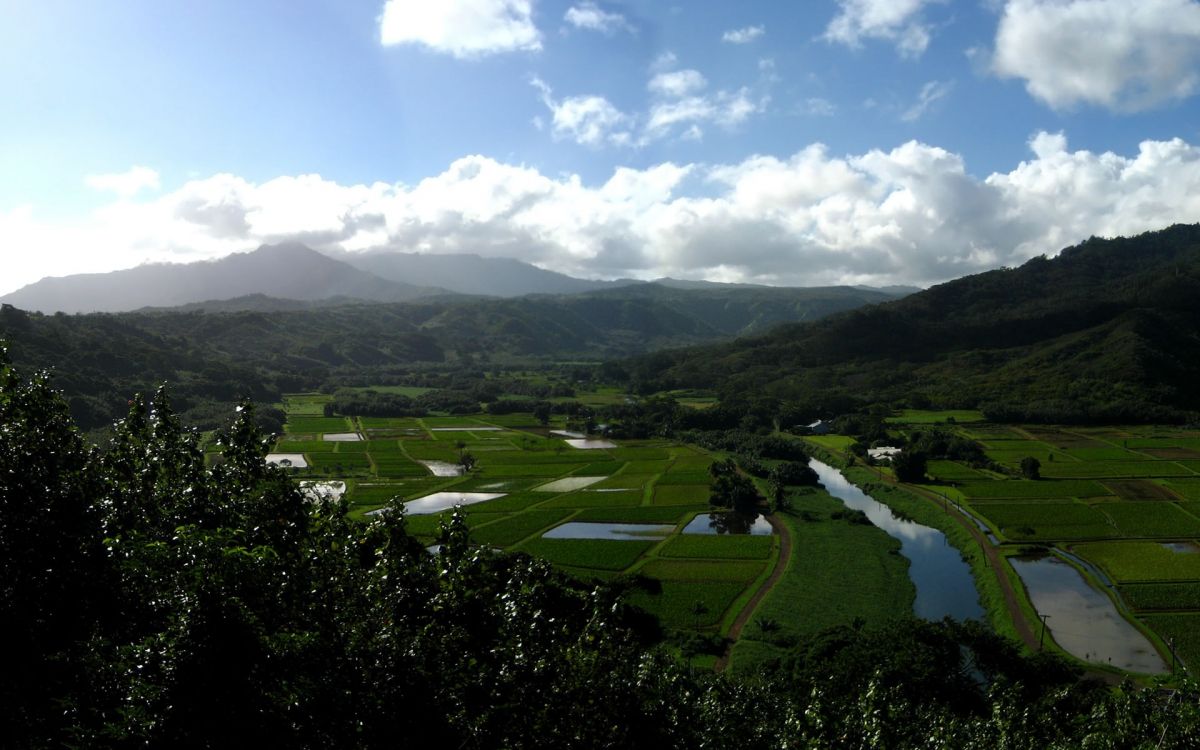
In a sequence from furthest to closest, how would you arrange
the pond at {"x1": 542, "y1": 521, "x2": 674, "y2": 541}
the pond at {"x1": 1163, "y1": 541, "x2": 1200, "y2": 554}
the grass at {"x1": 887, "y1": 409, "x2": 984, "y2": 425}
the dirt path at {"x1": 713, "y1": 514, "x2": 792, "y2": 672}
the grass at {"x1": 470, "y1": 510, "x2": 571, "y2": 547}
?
the grass at {"x1": 887, "y1": 409, "x2": 984, "y2": 425} < the pond at {"x1": 542, "y1": 521, "x2": 674, "y2": 541} < the grass at {"x1": 470, "y1": 510, "x2": 571, "y2": 547} < the pond at {"x1": 1163, "y1": 541, "x2": 1200, "y2": 554} < the dirt path at {"x1": 713, "y1": 514, "x2": 792, "y2": 672}

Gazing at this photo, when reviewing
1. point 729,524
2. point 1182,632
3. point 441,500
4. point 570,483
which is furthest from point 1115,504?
point 441,500

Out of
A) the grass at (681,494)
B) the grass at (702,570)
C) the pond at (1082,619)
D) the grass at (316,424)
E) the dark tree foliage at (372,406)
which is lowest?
the pond at (1082,619)

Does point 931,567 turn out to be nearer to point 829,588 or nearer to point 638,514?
point 829,588

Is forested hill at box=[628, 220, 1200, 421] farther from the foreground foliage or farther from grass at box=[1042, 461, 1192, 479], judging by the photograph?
the foreground foliage

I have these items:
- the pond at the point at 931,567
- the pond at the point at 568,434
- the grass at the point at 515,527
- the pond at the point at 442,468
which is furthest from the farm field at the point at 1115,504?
the pond at the point at 568,434

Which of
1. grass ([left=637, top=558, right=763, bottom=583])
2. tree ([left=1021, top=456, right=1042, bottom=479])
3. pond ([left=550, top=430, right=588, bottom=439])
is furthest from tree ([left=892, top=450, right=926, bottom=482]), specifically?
pond ([left=550, top=430, right=588, bottom=439])

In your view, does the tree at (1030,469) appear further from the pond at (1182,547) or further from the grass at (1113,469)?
the pond at (1182,547)
